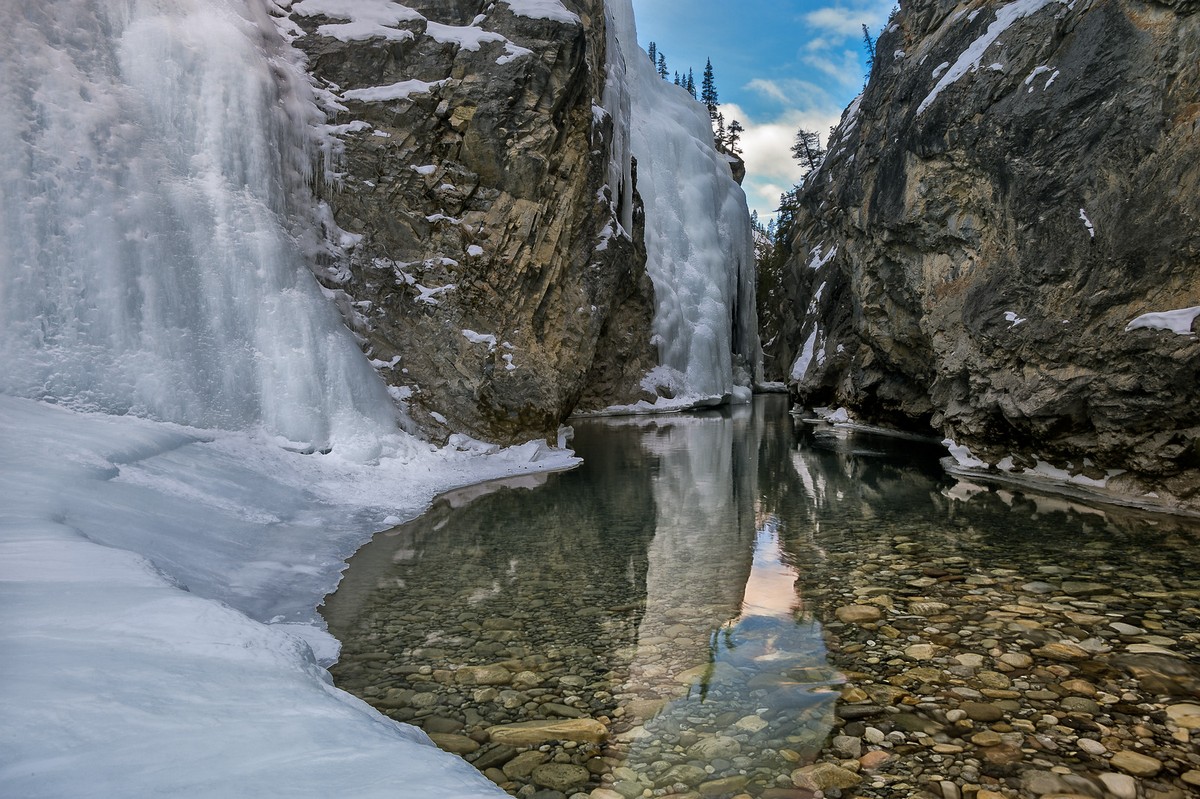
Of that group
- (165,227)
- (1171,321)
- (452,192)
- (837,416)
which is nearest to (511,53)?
(452,192)

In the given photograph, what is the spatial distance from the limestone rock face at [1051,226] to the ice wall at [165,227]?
10.6m

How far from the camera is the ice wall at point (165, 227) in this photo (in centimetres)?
765

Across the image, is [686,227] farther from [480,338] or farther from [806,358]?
[480,338]

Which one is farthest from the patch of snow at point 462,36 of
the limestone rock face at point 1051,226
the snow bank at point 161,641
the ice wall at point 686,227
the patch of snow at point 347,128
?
the ice wall at point 686,227

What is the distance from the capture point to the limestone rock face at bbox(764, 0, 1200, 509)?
8148 millimetres

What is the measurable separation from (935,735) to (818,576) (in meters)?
2.75

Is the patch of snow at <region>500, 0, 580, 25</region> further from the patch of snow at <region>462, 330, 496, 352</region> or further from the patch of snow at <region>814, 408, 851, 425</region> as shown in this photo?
the patch of snow at <region>814, 408, 851, 425</region>

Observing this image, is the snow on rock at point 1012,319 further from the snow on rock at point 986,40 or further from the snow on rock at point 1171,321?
the snow on rock at point 986,40

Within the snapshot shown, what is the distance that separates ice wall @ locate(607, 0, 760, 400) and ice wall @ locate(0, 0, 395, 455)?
74.8 ft

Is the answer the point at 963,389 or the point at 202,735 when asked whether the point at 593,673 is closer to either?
the point at 202,735

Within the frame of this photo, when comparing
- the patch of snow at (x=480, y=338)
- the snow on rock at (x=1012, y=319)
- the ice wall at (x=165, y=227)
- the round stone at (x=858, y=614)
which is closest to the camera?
the round stone at (x=858, y=614)

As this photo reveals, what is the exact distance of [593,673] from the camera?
13.1ft

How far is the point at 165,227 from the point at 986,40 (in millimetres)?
13485

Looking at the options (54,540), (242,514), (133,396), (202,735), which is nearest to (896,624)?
(202,735)
